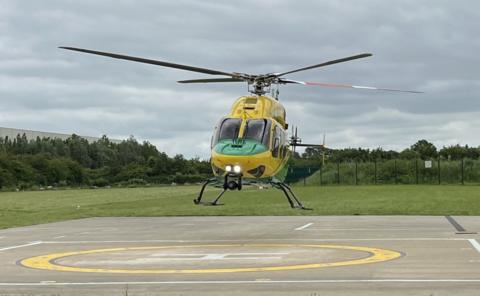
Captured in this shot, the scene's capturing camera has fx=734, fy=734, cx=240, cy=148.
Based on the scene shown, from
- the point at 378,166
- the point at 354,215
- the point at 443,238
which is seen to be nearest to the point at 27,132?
the point at 378,166

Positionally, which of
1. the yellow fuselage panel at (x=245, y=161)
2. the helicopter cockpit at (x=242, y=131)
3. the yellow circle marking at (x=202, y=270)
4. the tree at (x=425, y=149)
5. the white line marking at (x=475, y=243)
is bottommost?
the yellow circle marking at (x=202, y=270)

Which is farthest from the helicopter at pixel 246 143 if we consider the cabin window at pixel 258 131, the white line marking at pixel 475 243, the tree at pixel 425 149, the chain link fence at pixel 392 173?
the tree at pixel 425 149

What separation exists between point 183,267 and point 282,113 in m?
11.5

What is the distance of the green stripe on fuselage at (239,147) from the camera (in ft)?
74.1

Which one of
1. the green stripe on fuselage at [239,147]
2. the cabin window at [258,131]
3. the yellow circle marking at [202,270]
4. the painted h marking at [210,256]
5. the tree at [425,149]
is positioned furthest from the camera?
the tree at [425,149]

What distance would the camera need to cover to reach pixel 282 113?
2697 centimetres

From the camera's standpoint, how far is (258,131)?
23.3 m

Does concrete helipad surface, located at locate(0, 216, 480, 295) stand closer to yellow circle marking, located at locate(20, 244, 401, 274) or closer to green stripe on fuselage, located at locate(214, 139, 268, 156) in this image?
yellow circle marking, located at locate(20, 244, 401, 274)

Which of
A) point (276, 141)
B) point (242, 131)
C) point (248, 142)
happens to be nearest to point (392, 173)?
point (276, 141)

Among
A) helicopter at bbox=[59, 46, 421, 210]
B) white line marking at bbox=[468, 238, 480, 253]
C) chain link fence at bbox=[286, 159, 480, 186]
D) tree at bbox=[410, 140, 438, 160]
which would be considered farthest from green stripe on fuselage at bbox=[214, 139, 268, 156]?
tree at bbox=[410, 140, 438, 160]

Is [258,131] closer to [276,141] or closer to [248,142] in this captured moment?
[248,142]

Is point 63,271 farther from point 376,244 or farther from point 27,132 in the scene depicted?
point 27,132

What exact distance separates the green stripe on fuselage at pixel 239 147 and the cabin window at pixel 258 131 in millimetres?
166

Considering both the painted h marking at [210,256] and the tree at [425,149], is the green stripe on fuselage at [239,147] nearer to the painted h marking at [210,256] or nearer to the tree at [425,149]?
the painted h marking at [210,256]
